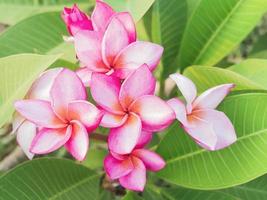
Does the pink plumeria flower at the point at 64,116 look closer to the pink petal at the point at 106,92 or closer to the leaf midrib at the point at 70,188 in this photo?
the pink petal at the point at 106,92

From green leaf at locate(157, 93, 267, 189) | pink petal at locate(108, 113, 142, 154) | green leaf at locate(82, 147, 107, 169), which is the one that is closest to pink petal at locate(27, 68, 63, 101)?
pink petal at locate(108, 113, 142, 154)

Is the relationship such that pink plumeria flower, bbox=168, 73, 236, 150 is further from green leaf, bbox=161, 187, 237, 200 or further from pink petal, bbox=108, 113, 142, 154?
green leaf, bbox=161, 187, 237, 200

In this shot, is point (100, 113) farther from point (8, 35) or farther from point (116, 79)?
point (8, 35)

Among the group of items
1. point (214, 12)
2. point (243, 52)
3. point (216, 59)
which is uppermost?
point (214, 12)

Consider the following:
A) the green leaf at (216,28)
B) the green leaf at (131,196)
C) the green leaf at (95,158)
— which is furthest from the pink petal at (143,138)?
the green leaf at (95,158)

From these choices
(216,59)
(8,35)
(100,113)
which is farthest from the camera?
(216,59)

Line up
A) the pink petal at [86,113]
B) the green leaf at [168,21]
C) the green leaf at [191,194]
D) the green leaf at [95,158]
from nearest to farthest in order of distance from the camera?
the pink petal at [86,113]
the green leaf at [191,194]
the green leaf at [168,21]
the green leaf at [95,158]

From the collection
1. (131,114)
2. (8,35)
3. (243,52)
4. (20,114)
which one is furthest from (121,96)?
(243,52)
